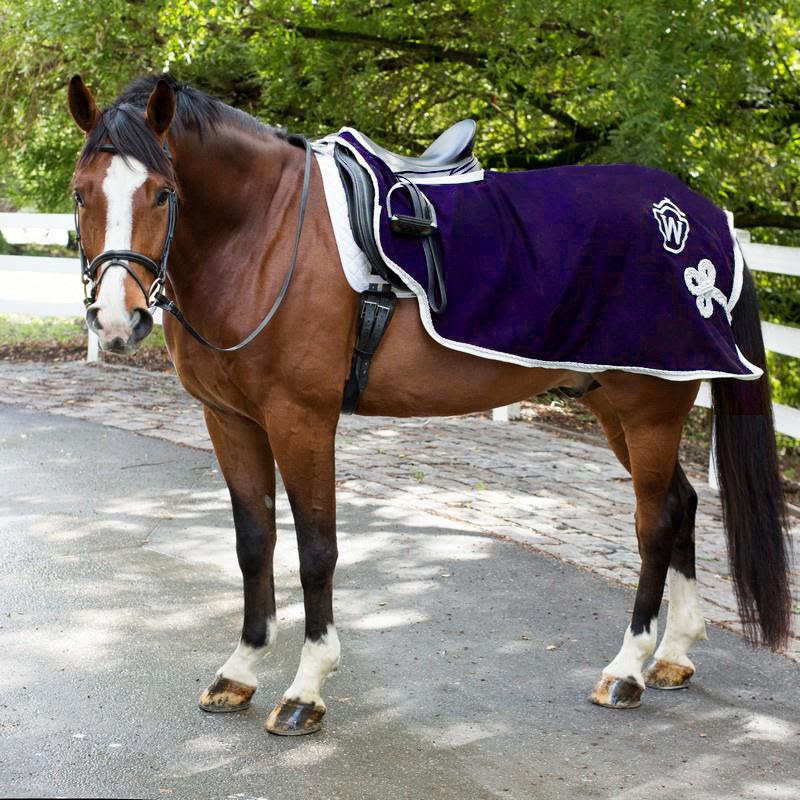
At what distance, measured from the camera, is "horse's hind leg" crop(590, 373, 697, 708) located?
4.12 m

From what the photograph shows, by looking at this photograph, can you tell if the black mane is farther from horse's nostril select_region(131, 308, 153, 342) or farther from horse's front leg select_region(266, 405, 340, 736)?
horse's front leg select_region(266, 405, 340, 736)

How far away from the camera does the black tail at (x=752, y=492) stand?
4.19m

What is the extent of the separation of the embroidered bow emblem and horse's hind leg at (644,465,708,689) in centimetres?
66

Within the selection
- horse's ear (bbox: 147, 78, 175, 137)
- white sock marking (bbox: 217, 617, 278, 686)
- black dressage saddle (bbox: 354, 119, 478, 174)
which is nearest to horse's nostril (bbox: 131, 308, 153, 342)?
horse's ear (bbox: 147, 78, 175, 137)

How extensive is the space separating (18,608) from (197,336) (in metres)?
1.79

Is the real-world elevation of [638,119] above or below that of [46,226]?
above

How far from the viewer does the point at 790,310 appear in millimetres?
8961

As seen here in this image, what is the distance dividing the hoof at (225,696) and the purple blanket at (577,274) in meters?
1.43

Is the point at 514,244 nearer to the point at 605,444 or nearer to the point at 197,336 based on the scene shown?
the point at 197,336

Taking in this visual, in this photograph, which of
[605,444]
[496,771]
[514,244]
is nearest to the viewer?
[496,771]

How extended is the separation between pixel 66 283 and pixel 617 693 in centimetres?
1202

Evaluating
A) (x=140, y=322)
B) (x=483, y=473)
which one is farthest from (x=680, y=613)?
(x=483, y=473)

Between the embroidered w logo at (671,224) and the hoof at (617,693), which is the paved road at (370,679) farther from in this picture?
the embroidered w logo at (671,224)

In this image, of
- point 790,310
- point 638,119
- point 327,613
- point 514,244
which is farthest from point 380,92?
point 327,613
